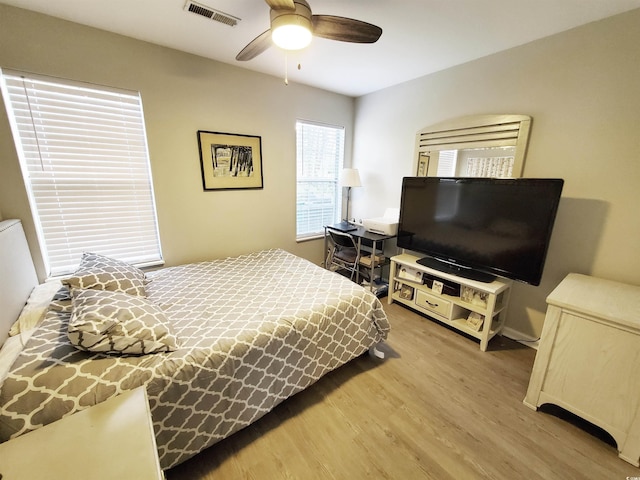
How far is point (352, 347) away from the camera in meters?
1.86

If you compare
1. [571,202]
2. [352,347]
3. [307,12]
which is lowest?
[352,347]

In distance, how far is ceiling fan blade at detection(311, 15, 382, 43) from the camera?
4.42 ft

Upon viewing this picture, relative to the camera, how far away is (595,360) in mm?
1385

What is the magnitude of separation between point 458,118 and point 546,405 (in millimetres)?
2355

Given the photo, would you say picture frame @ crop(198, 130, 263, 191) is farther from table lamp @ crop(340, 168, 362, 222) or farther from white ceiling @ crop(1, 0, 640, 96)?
table lamp @ crop(340, 168, 362, 222)

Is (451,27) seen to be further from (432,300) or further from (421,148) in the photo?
(432,300)

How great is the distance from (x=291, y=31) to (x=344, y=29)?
303mm

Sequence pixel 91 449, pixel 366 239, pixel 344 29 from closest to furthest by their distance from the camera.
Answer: pixel 91 449, pixel 344 29, pixel 366 239

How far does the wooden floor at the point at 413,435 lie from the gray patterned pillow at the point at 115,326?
672 millimetres

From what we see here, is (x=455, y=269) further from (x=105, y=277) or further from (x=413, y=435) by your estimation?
(x=105, y=277)

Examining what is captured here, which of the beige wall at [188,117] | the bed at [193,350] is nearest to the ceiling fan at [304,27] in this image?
the beige wall at [188,117]

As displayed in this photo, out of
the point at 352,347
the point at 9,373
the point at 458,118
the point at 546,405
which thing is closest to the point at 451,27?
the point at 458,118

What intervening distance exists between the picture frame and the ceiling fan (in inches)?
46.0

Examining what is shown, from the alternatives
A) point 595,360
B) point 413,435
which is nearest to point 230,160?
point 413,435
